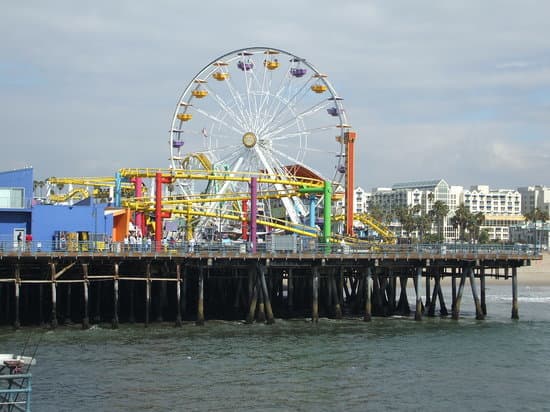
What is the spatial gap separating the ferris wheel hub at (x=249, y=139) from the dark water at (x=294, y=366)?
2154 centimetres

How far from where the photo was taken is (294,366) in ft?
135

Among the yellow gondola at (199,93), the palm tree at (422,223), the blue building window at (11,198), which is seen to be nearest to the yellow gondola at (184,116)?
the yellow gondola at (199,93)

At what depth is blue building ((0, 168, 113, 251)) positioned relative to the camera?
56.9m

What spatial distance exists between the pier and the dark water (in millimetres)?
2030

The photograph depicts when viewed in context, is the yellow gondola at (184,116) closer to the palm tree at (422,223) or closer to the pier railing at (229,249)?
the pier railing at (229,249)

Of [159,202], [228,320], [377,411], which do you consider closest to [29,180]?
[159,202]

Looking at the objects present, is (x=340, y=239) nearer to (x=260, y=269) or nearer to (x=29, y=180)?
(x=260, y=269)

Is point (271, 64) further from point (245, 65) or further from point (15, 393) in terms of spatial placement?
point (15, 393)

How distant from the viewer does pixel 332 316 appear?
58.9 metres

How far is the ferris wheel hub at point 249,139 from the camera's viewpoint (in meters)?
74.6

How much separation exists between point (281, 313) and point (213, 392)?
2550cm

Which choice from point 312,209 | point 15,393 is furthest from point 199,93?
point 15,393

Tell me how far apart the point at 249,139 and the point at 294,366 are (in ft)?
116

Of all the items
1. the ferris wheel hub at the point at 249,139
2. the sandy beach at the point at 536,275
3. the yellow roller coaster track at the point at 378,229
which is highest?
the ferris wheel hub at the point at 249,139
